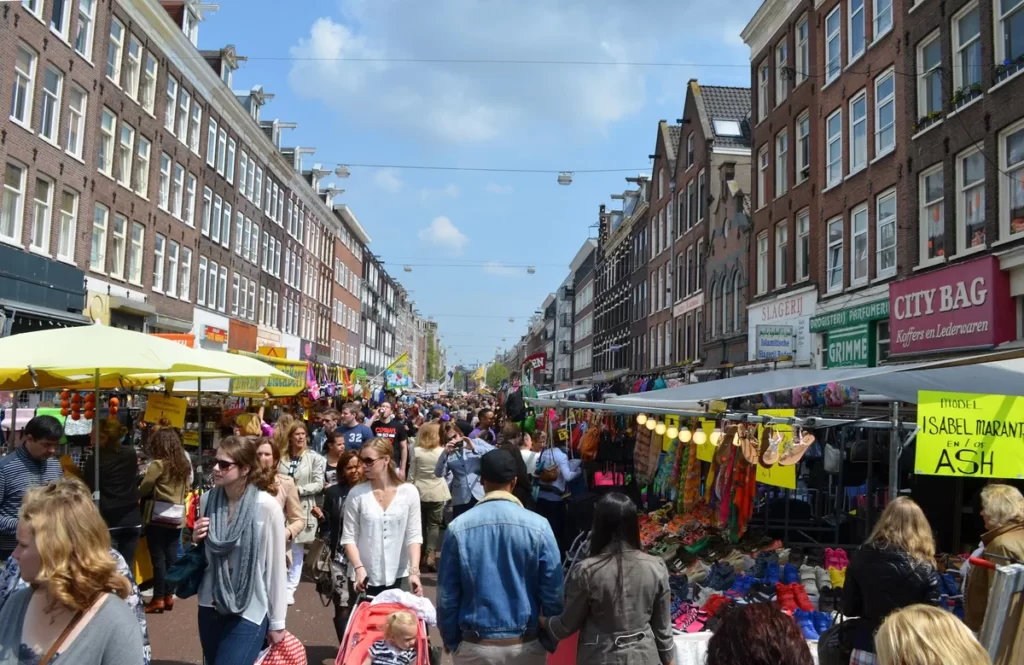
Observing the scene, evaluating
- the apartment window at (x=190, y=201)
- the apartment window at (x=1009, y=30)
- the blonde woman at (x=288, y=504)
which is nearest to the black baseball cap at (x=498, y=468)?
the blonde woman at (x=288, y=504)

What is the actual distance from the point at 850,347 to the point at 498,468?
1764 centimetres

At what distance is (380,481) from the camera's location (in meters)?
5.27

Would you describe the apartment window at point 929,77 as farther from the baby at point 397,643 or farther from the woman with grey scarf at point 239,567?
the woman with grey scarf at point 239,567

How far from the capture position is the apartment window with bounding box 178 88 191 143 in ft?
91.9

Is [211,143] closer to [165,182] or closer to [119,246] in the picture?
[165,182]

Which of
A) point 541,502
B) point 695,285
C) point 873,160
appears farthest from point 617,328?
point 541,502

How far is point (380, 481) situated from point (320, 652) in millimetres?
2057

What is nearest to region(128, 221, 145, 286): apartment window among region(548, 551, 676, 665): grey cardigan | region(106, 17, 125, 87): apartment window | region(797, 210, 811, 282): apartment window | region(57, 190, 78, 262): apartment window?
region(57, 190, 78, 262): apartment window

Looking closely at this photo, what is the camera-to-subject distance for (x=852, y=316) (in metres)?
19.5

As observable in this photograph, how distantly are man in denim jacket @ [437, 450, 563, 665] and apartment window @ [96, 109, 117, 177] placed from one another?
22.4 metres

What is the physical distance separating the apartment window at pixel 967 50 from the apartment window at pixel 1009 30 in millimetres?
565

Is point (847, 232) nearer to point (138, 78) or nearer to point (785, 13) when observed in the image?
point (785, 13)

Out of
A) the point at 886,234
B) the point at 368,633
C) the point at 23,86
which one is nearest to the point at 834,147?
the point at 886,234

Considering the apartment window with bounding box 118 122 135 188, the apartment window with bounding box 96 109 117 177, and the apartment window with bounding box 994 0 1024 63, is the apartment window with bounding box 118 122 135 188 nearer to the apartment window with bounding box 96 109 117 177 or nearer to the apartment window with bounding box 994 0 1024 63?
the apartment window with bounding box 96 109 117 177
